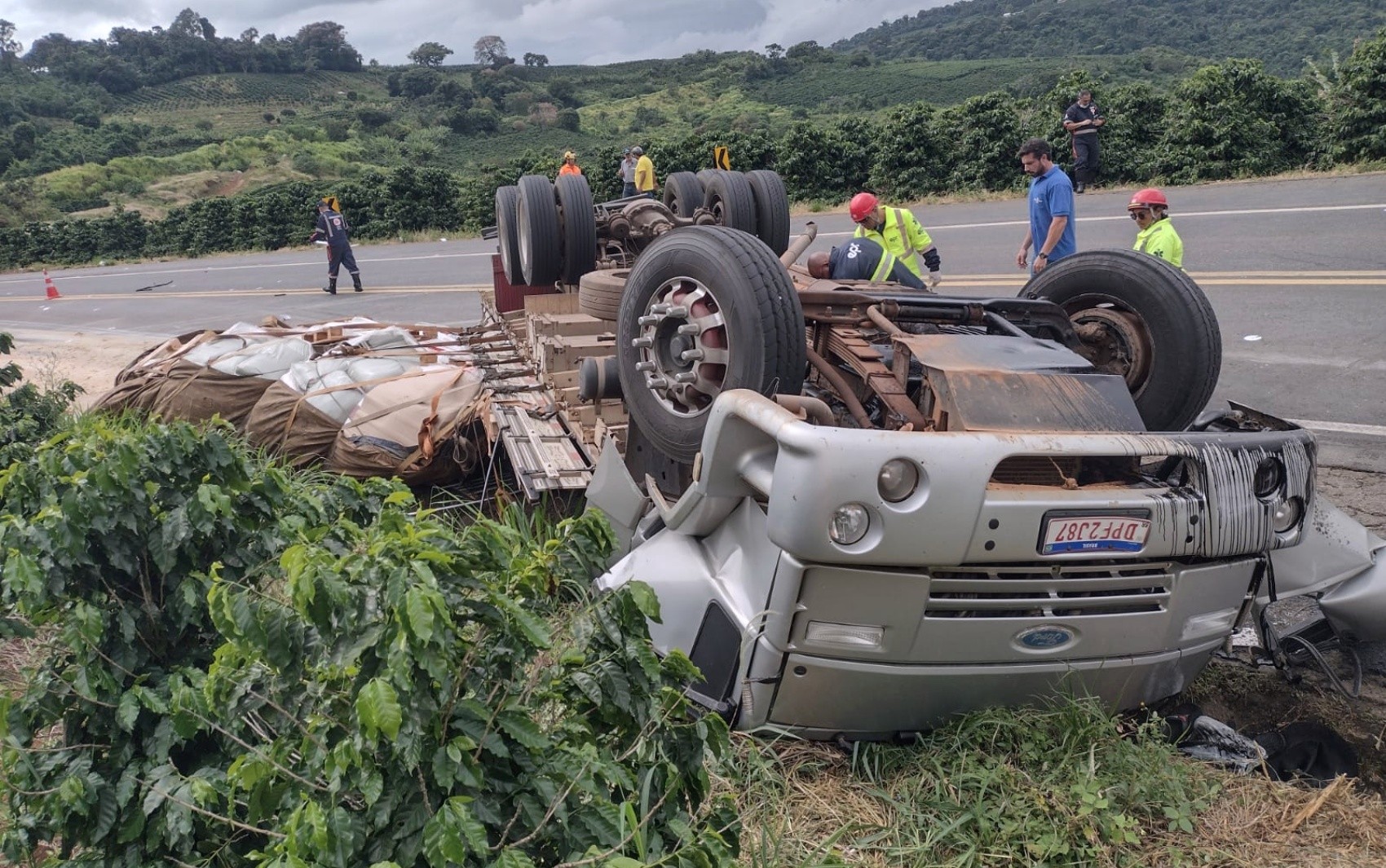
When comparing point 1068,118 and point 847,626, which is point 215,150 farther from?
point 847,626

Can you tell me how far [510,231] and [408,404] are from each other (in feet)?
4.76

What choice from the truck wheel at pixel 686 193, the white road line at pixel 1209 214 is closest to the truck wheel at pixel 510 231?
the truck wheel at pixel 686 193

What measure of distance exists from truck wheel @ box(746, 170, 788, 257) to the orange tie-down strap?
198 cm

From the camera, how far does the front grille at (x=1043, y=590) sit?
94.6 inches

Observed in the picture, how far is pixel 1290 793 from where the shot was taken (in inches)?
105

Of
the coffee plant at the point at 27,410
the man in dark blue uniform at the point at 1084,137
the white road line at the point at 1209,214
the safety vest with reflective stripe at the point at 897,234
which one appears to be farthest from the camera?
the man in dark blue uniform at the point at 1084,137

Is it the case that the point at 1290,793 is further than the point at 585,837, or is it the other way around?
the point at 1290,793

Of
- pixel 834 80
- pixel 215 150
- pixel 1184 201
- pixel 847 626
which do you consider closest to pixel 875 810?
pixel 847 626

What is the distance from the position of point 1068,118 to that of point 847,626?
1437 cm

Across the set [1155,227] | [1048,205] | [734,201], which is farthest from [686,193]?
[1155,227]

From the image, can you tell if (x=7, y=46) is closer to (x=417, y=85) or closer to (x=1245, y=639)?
(x=417, y=85)

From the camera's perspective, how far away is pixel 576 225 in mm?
5832

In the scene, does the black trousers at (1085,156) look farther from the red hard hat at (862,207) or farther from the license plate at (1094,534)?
the license plate at (1094,534)

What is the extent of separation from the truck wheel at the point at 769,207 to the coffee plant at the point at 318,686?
3.83 metres
